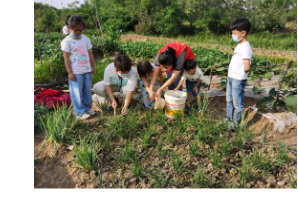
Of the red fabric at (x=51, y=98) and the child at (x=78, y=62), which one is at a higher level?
the child at (x=78, y=62)

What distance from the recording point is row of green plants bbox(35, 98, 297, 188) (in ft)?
5.71

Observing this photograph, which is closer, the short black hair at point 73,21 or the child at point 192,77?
the short black hair at point 73,21

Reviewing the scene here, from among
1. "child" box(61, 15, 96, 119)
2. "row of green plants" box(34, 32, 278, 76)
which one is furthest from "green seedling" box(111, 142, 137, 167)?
"row of green plants" box(34, 32, 278, 76)

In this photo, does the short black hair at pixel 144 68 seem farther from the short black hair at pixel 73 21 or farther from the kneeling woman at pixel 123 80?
the short black hair at pixel 73 21

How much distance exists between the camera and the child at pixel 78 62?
2453 millimetres

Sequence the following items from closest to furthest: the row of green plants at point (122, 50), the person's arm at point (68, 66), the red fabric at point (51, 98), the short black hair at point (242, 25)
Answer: the short black hair at point (242, 25), the person's arm at point (68, 66), the red fabric at point (51, 98), the row of green plants at point (122, 50)

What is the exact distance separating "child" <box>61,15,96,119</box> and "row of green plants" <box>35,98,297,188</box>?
453mm

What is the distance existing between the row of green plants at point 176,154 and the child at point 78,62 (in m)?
0.45

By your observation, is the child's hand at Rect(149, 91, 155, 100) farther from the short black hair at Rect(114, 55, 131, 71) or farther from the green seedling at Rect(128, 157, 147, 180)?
the green seedling at Rect(128, 157, 147, 180)

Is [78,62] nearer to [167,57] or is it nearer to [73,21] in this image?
[73,21]

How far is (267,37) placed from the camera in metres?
6.79

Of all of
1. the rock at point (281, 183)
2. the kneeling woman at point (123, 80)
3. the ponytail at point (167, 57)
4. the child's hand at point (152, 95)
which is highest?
the ponytail at point (167, 57)

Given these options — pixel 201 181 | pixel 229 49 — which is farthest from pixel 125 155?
pixel 229 49

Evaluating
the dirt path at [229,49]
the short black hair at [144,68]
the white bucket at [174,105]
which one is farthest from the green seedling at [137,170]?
the dirt path at [229,49]
